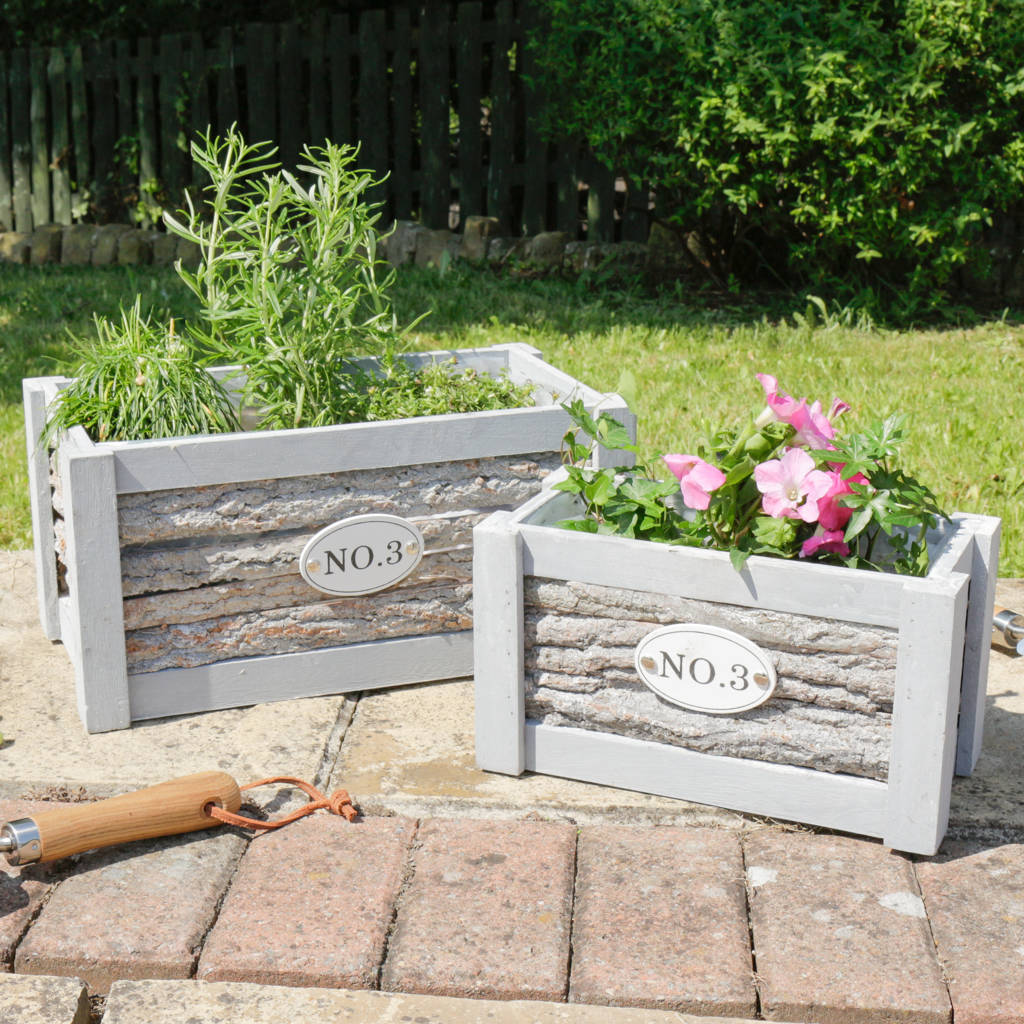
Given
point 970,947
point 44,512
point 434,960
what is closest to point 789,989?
point 970,947

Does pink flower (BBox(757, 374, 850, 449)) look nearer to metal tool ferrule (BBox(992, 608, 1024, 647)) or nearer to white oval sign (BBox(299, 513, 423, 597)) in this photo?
white oval sign (BBox(299, 513, 423, 597))

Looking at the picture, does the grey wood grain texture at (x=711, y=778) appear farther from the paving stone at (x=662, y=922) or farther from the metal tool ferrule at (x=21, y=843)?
the metal tool ferrule at (x=21, y=843)

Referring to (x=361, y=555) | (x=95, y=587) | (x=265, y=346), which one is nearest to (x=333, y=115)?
(x=265, y=346)

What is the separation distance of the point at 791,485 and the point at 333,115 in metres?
7.06

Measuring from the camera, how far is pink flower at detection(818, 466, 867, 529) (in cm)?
228

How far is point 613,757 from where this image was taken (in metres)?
2.47

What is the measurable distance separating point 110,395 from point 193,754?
0.75 metres

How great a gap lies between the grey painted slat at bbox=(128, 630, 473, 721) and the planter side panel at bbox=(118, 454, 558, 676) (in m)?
0.02

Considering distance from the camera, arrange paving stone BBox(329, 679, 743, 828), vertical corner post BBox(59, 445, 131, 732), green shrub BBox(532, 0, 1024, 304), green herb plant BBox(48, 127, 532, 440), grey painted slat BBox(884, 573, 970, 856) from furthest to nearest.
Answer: green shrub BBox(532, 0, 1024, 304), green herb plant BBox(48, 127, 532, 440), vertical corner post BBox(59, 445, 131, 732), paving stone BBox(329, 679, 743, 828), grey painted slat BBox(884, 573, 970, 856)

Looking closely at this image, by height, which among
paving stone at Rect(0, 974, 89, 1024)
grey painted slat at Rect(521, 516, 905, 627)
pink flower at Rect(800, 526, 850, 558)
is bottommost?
paving stone at Rect(0, 974, 89, 1024)

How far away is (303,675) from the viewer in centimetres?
283

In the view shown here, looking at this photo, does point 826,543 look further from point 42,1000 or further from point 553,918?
point 42,1000

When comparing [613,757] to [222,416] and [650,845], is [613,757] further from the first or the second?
[222,416]

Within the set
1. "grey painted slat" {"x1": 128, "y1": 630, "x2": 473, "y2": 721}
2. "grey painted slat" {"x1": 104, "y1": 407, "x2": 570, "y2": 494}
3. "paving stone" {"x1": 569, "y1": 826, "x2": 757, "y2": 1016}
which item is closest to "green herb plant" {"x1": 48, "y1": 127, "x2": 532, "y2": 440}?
"grey painted slat" {"x1": 104, "y1": 407, "x2": 570, "y2": 494}
